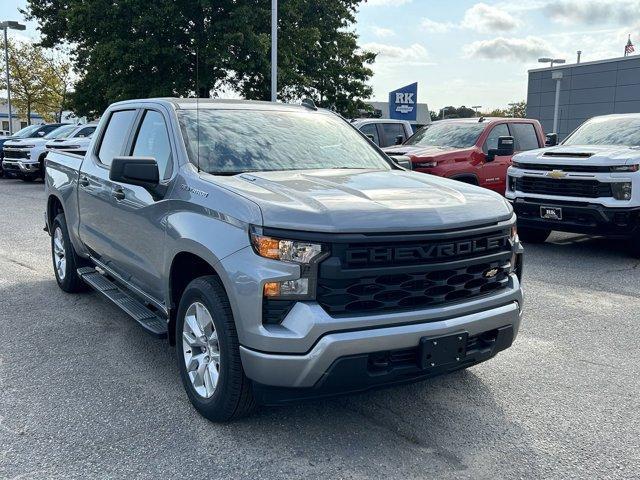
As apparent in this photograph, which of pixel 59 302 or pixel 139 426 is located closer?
pixel 139 426

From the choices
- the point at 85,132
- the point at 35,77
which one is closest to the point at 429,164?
the point at 85,132

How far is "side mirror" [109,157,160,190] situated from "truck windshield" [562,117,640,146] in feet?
23.4

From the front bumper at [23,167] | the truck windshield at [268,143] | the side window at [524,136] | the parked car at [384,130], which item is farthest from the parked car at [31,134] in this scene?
the truck windshield at [268,143]

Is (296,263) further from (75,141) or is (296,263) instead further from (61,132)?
(61,132)

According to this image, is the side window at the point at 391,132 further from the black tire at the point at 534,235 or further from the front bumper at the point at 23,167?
the front bumper at the point at 23,167

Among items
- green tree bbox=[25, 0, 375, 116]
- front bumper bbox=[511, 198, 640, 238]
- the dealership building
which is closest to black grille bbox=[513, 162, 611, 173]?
front bumper bbox=[511, 198, 640, 238]

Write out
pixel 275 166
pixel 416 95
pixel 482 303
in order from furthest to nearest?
pixel 416 95
pixel 275 166
pixel 482 303

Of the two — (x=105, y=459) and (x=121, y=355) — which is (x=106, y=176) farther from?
(x=105, y=459)

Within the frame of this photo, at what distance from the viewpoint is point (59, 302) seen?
234 inches

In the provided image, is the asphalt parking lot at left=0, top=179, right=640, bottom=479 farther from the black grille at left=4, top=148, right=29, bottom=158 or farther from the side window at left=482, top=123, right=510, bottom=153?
the black grille at left=4, top=148, right=29, bottom=158

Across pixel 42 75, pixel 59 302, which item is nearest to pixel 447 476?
pixel 59 302

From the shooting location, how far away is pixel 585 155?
8102mm

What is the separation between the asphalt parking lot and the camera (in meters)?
3.04

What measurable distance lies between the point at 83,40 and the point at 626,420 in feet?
90.5
